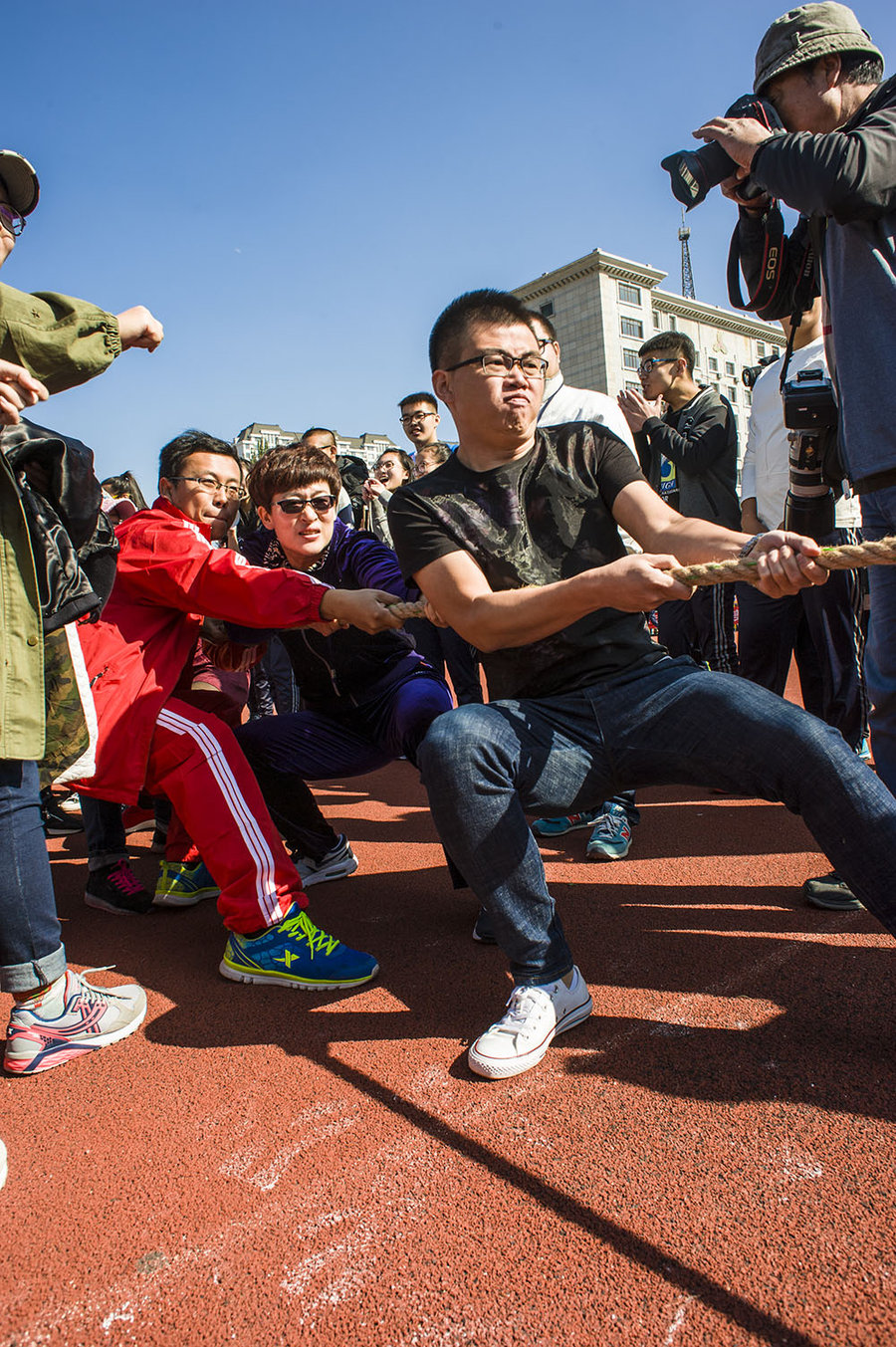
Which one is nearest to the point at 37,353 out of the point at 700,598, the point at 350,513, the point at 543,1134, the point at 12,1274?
the point at 12,1274

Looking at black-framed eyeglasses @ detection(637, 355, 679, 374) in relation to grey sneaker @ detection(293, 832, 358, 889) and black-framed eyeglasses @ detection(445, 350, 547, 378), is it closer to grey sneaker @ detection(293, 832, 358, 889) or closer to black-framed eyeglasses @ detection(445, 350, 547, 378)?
black-framed eyeglasses @ detection(445, 350, 547, 378)

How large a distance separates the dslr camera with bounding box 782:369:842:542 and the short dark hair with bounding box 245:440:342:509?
1.67m

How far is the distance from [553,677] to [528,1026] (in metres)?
0.90

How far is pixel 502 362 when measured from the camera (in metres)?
2.47

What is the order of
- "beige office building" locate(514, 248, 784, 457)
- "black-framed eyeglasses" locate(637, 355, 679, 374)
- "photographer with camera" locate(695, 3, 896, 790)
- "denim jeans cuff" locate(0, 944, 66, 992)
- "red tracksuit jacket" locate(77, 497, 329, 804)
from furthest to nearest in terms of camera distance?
1. "beige office building" locate(514, 248, 784, 457)
2. "black-framed eyeglasses" locate(637, 355, 679, 374)
3. "red tracksuit jacket" locate(77, 497, 329, 804)
4. "photographer with camera" locate(695, 3, 896, 790)
5. "denim jeans cuff" locate(0, 944, 66, 992)

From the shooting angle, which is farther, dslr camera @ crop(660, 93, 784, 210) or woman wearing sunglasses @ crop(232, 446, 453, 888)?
woman wearing sunglasses @ crop(232, 446, 453, 888)

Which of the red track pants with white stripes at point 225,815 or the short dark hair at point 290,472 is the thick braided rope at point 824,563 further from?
the short dark hair at point 290,472

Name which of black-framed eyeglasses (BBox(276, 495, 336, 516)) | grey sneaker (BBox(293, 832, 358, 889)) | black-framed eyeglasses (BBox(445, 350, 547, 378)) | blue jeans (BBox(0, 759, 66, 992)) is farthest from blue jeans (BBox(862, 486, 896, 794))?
blue jeans (BBox(0, 759, 66, 992))

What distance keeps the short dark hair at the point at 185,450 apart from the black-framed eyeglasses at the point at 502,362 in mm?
1551

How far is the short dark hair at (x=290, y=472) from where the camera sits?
10.8 feet

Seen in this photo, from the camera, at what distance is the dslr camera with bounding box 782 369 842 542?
2.58 m

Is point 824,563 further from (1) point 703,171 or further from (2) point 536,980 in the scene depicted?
(1) point 703,171

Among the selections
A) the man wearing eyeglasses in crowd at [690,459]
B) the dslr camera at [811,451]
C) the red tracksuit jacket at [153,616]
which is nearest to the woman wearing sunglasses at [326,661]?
the red tracksuit jacket at [153,616]

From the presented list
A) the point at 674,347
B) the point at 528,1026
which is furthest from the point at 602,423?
the point at 528,1026
